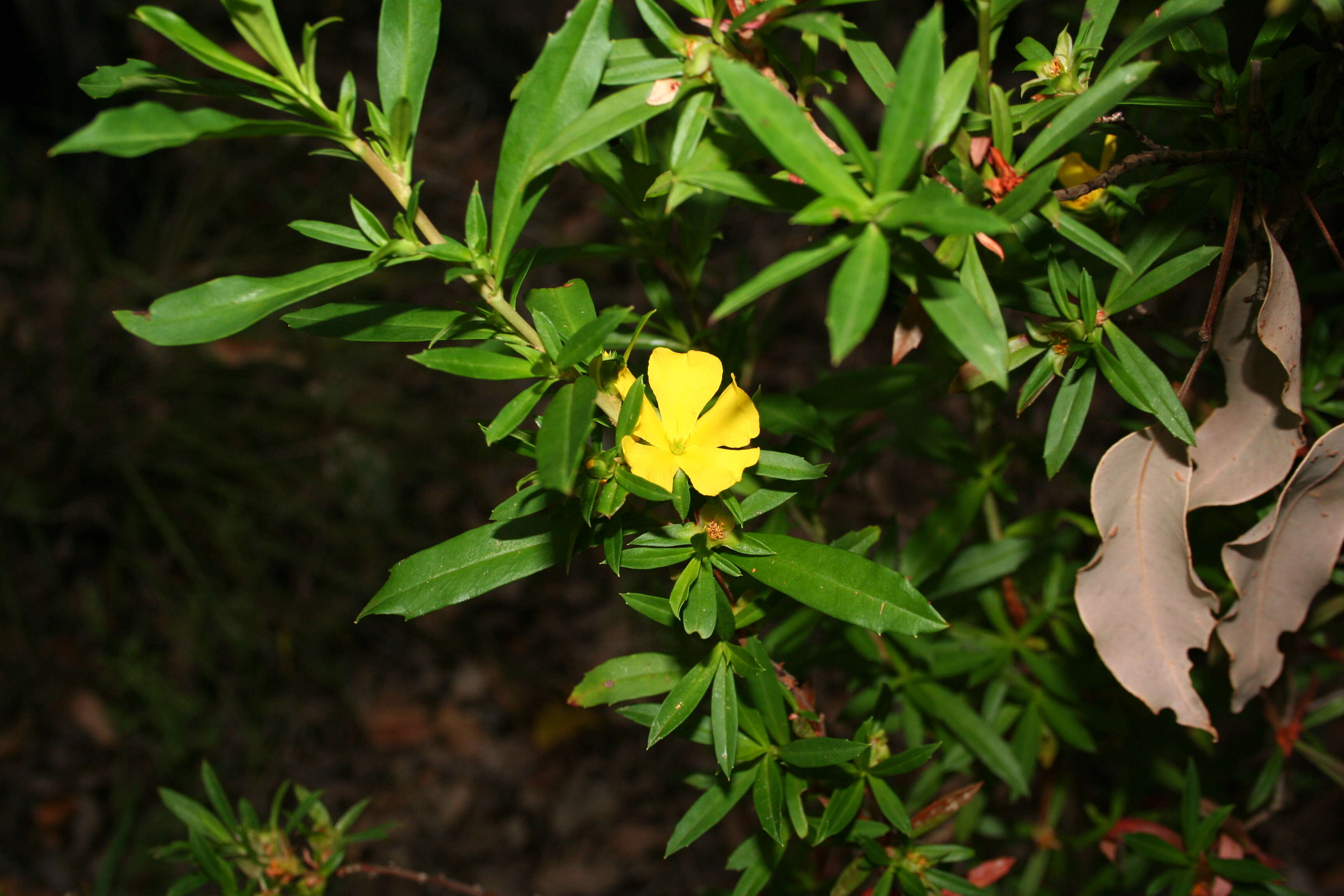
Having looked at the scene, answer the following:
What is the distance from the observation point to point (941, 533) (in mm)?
1317

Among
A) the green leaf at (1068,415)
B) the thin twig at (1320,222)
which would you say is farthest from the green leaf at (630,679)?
the thin twig at (1320,222)

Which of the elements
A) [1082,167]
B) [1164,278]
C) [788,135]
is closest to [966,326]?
[788,135]

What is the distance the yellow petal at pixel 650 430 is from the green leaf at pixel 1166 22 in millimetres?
455

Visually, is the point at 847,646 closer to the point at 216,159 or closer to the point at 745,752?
the point at 745,752

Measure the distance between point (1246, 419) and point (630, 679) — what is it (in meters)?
0.77

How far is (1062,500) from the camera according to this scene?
2.00 metres

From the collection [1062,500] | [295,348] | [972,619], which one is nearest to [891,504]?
[1062,500]

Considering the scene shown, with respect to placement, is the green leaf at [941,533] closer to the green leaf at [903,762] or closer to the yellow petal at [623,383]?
the green leaf at [903,762]

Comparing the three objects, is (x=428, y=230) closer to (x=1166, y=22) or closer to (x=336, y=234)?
(x=336, y=234)

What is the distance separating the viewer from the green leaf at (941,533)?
51.8 inches

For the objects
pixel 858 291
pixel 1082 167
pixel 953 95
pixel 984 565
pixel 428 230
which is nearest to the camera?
pixel 858 291

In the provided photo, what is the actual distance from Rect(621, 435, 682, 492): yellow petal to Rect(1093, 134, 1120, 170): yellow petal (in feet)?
1.87

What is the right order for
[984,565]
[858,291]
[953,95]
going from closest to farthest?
[858,291]
[953,95]
[984,565]

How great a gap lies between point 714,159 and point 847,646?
789 millimetres
